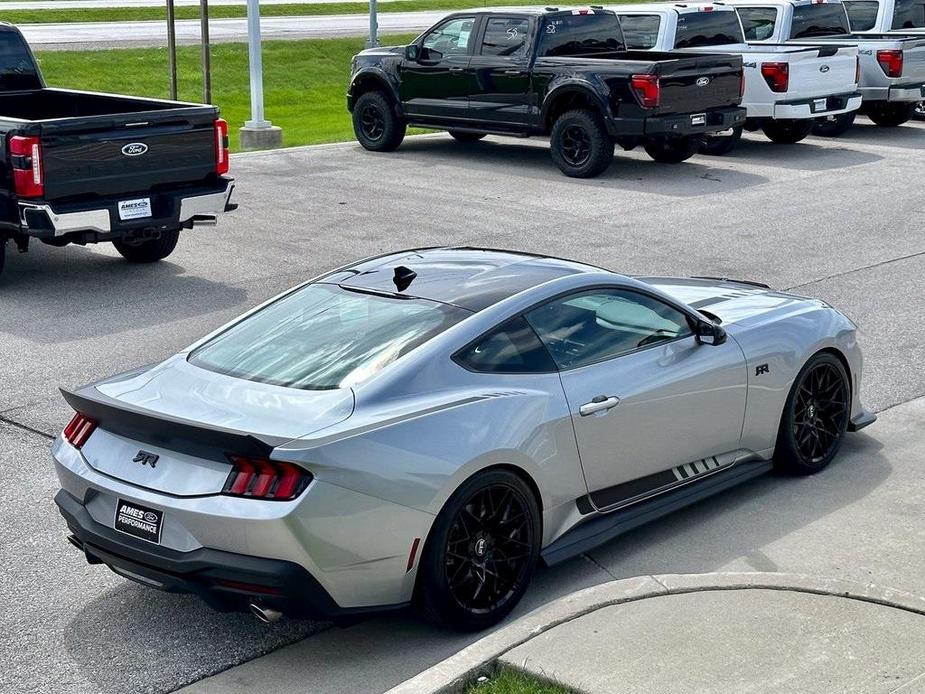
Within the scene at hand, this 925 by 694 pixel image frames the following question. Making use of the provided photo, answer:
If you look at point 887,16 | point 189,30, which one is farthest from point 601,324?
point 189,30

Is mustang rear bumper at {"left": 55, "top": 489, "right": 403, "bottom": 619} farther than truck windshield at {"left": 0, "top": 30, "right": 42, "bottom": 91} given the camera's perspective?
No

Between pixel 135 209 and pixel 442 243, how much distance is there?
323cm

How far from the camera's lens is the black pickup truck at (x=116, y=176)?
438 inches

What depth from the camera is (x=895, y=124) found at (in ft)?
73.5

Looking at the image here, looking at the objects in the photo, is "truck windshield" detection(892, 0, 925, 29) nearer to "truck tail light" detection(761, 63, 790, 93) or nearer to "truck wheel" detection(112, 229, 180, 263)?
"truck tail light" detection(761, 63, 790, 93)

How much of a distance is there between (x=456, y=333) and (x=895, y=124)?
18303mm

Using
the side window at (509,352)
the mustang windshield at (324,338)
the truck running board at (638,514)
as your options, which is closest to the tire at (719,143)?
the truck running board at (638,514)

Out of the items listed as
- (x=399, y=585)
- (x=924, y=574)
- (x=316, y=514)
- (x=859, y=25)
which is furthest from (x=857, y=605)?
(x=859, y=25)

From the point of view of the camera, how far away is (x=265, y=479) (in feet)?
16.8

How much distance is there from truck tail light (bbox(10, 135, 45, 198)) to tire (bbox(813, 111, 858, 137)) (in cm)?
1310

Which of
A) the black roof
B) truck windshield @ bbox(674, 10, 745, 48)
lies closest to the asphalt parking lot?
the black roof

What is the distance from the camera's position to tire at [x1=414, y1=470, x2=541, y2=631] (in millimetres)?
5414

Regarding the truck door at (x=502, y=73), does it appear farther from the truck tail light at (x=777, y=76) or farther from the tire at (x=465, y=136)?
the truck tail light at (x=777, y=76)

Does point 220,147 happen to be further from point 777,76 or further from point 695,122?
point 777,76
